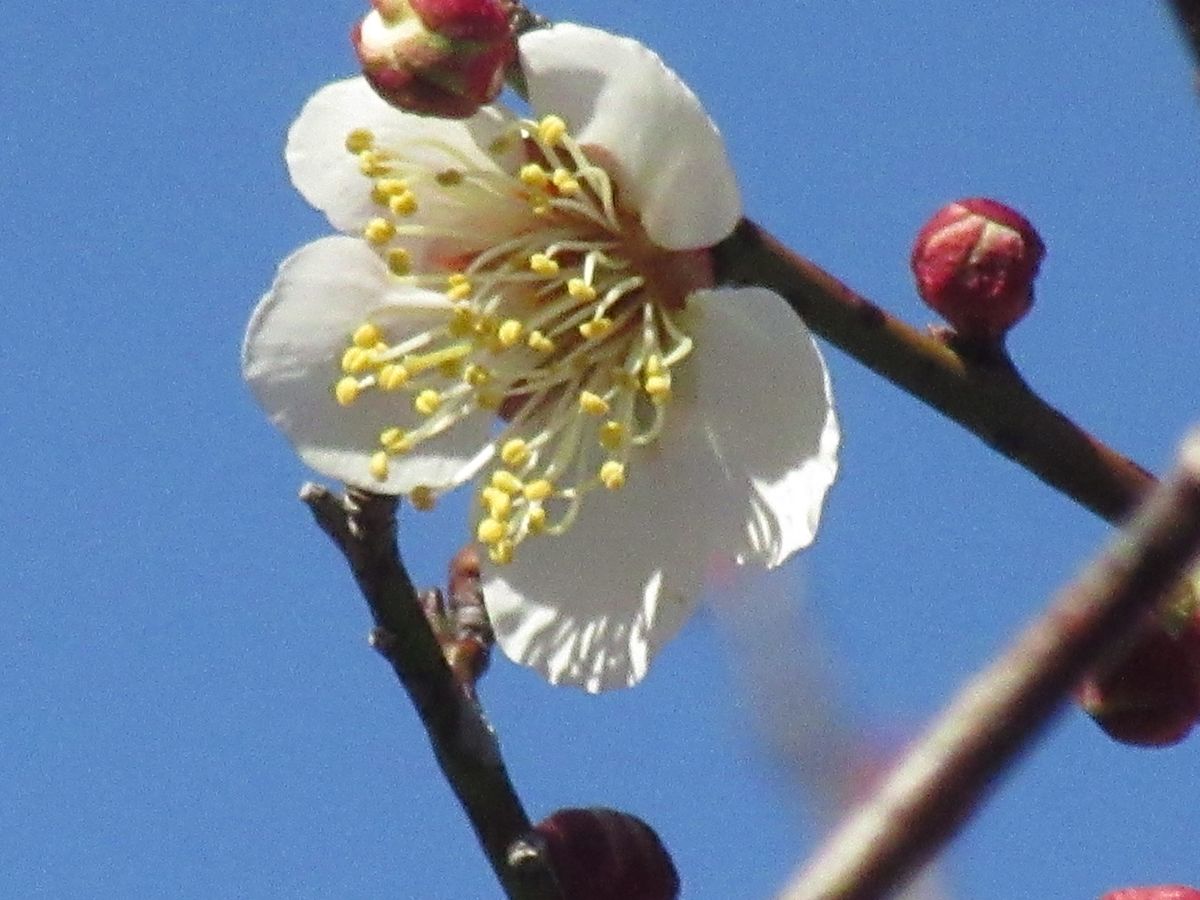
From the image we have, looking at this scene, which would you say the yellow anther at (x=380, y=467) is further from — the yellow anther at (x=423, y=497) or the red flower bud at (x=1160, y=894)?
the red flower bud at (x=1160, y=894)

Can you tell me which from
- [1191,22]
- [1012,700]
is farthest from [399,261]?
[1012,700]

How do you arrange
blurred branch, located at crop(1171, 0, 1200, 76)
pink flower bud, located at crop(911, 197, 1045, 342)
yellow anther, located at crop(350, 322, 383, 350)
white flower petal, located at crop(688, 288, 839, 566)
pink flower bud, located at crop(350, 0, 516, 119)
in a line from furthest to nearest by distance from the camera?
yellow anther, located at crop(350, 322, 383, 350) → white flower petal, located at crop(688, 288, 839, 566) → pink flower bud, located at crop(350, 0, 516, 119) → pink flower bud, located at crop(911, 197, 1045, 342) → blurred branch, located at crop(1171, 0, 1200, 76)

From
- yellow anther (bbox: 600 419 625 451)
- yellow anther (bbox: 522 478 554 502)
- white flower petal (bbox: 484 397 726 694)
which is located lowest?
white flower petal (bbox: 484 397 726 694)

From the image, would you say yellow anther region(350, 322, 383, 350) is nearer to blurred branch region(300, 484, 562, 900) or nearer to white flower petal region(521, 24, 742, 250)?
white flower petal region(521, 24, 742, 250)

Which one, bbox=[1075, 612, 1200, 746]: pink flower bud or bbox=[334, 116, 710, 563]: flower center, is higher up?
bbox=[334, 116, 710, 563]: flower center

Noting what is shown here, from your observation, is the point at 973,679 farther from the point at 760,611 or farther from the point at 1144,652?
the point at 1144,652

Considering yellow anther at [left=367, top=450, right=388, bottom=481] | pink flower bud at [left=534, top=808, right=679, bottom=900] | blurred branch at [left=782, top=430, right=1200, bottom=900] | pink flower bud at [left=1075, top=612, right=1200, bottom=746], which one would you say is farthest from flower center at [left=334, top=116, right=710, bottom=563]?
blurred branch at [left=782, top=430, right=1200, bottom=900]

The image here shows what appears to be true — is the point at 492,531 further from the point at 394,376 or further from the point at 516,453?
the point at 394,376
